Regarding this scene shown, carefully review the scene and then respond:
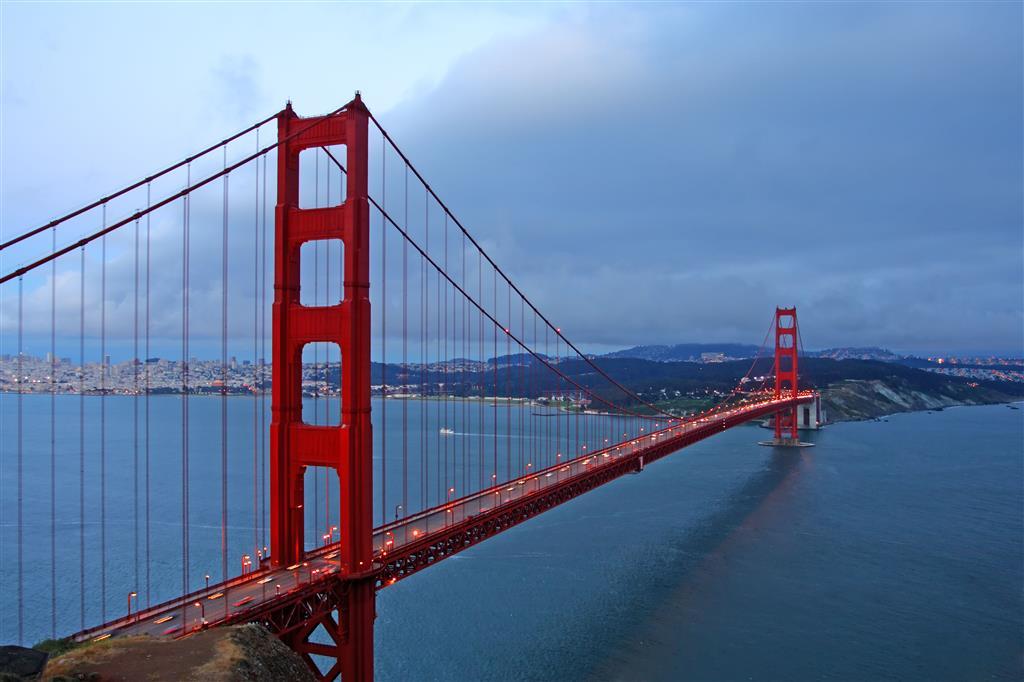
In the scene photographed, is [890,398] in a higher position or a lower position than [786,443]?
higher

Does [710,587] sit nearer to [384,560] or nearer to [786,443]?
[384,560]

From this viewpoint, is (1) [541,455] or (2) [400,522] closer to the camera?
(2) [400,522]

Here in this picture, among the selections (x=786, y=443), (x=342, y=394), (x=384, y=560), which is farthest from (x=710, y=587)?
(x=786, y=443)

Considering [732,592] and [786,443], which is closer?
[732,592]

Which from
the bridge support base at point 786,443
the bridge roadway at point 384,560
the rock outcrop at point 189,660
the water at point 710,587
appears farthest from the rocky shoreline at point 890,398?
the rock outcrop at point 189,660

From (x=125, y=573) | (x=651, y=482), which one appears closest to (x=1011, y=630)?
(x=651, y=482)

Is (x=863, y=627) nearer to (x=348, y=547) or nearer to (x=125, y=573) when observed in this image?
(x=348, y=547)

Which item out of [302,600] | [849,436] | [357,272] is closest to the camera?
[302,600]
